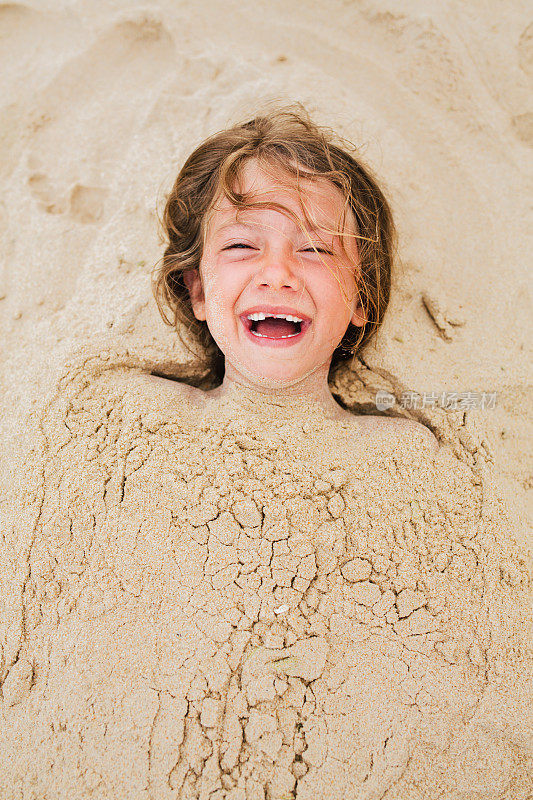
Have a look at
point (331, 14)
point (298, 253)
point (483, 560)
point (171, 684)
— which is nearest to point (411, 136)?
point (331, 14)

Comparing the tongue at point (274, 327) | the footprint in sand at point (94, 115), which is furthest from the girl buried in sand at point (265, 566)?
the footprint in sand at point (94, 115)

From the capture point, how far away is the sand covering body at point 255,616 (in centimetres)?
163

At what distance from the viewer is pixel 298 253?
2012 millimetres

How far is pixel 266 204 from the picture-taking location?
6.58ft

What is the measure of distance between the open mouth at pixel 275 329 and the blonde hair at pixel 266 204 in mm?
296

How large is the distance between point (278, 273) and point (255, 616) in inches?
40.2

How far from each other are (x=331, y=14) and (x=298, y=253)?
5.54 ft

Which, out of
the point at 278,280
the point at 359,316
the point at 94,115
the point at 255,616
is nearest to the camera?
the point at 255,616

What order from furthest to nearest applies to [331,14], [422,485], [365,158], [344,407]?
1. [331,14]
2. [365,158]
3. [344,407]
4. [422,485]

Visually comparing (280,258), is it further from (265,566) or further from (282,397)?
(265,566)

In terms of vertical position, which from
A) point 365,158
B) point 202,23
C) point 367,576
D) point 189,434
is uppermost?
point 202,23

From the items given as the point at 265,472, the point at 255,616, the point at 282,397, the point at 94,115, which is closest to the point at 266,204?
the point at 282,397

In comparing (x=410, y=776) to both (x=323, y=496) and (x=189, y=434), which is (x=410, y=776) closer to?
(x=323, y=496)

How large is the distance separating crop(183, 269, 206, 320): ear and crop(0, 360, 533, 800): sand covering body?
0.43 metres
